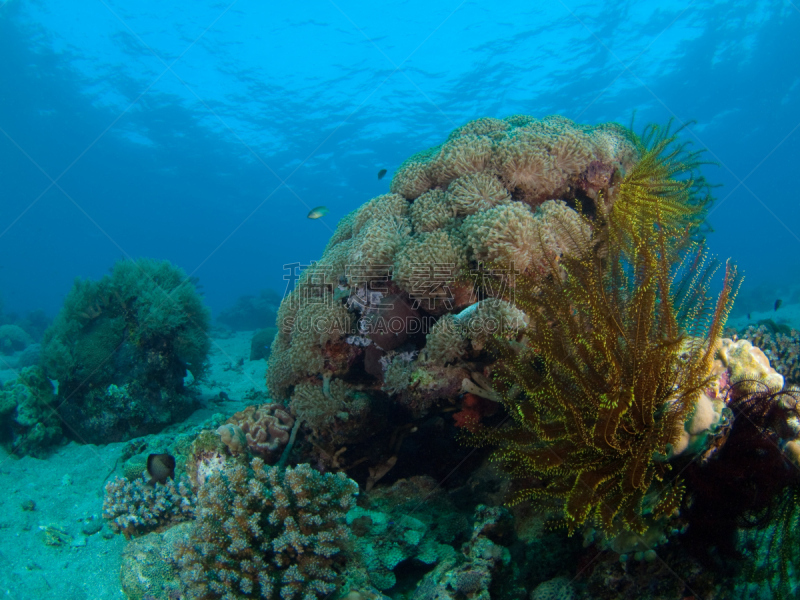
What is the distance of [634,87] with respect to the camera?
1389 inches

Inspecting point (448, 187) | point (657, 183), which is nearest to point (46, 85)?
point (448, 187)

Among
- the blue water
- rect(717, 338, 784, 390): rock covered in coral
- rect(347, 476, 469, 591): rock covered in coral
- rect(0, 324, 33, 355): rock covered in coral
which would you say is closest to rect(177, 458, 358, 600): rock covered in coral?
rect(347, 476, 469, 591): rock covered in coral

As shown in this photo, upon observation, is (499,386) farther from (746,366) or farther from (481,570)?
(746,366)

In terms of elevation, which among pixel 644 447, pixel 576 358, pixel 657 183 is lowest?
pixel 644 447

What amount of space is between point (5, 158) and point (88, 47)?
2988 centimetres

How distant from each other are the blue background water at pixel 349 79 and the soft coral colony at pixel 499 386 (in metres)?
28.3

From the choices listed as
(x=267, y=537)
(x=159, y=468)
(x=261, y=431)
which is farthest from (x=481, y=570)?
(x=159, y=468)

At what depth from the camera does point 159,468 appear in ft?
16.0

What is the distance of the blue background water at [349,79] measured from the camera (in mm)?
29281

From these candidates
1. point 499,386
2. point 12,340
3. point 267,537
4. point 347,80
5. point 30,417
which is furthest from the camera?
point 347,80

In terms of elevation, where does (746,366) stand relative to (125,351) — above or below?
below

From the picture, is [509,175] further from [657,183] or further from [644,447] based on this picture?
[644,447]

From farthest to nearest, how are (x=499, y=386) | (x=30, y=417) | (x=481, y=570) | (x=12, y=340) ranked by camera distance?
1. (x=12, y=340)
2. (x=30, y=417)
3. (x=499, y=386)
4. (x=481, y=570)

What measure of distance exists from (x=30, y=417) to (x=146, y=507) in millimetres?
4322
